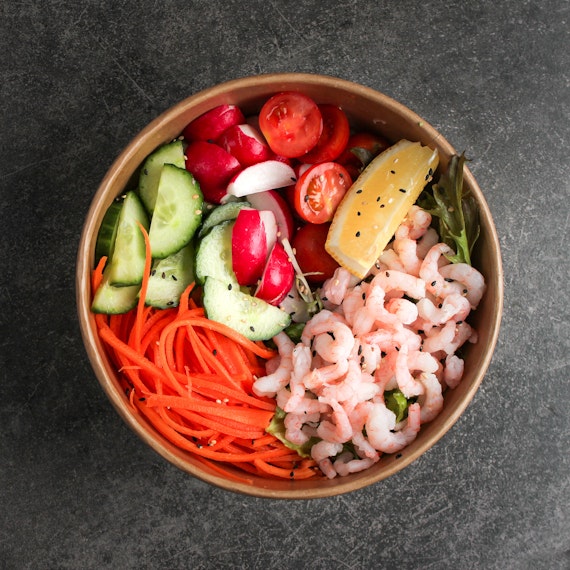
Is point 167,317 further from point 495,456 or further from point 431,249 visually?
point 495,456

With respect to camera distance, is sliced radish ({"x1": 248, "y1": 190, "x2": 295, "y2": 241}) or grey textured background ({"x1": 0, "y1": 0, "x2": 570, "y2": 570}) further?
grey textured background ({"x1": 0, "y1": 0, "x2": 570, "y2": 570})

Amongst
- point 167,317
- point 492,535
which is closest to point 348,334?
point 167,317

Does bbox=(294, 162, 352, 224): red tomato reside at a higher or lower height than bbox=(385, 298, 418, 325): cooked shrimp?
higher

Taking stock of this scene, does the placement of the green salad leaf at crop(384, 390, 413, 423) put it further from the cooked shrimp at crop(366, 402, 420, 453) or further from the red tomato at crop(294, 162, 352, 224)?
the red tomato at crop(294, 162, 352, 224)

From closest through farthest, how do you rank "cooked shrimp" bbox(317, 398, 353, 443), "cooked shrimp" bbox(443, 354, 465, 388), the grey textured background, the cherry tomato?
"cooked shrimp" bbox(317, 398, 353, 443) → "cooked shrimp" bbox(443, 354, 465, 388) → the cherry tomato → the grey textured background

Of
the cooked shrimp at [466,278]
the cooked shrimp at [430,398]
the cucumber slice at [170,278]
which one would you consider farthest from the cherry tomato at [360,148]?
the cooked shrimp at [430,398]

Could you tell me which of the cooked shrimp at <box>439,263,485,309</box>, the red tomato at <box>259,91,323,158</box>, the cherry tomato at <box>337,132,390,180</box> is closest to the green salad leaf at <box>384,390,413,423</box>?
the cooked shrimp at <box>439,263,485,309</box>

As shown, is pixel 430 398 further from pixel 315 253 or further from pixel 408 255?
pixel 315 253

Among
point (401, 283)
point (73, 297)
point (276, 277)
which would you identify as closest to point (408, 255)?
point (401, 283)
